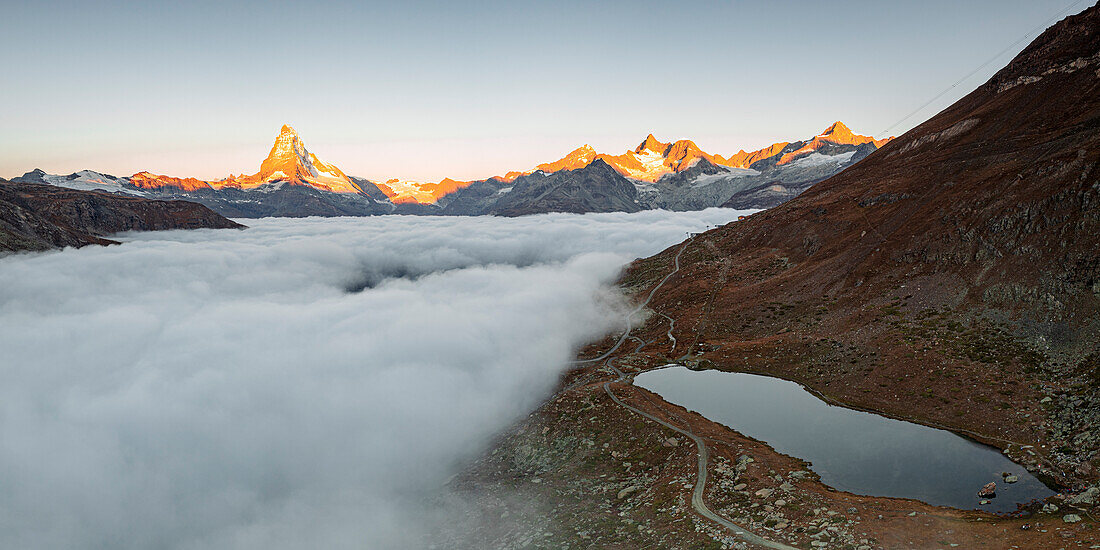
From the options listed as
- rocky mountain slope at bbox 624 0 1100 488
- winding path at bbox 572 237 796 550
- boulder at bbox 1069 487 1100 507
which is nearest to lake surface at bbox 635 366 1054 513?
rocky mountain slope at bbox 624 0 1100 488

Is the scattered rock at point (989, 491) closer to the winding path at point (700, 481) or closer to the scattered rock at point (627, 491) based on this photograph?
the winding path at point (700, 481)

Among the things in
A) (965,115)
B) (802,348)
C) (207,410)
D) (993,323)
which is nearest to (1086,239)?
(993,323)

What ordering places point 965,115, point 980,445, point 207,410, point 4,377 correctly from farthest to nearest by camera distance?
point 965,115 < point 4,377 < point 207,410 < point 980,445

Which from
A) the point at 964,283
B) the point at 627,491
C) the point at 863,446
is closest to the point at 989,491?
the point at 863,446

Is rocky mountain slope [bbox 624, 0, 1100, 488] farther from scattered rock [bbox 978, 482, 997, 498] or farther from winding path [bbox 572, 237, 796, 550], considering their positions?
winding path [bbox 572, 237, 796, 550]

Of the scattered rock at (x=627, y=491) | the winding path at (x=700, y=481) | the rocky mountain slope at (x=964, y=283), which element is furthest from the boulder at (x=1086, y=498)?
the scattered rock at (x=627, y=491)

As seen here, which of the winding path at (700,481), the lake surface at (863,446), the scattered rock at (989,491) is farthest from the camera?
the lake surface at (863,446)

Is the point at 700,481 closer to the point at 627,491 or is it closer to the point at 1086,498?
the point at 627,491

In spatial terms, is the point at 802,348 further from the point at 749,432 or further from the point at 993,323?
the point at 749,432
